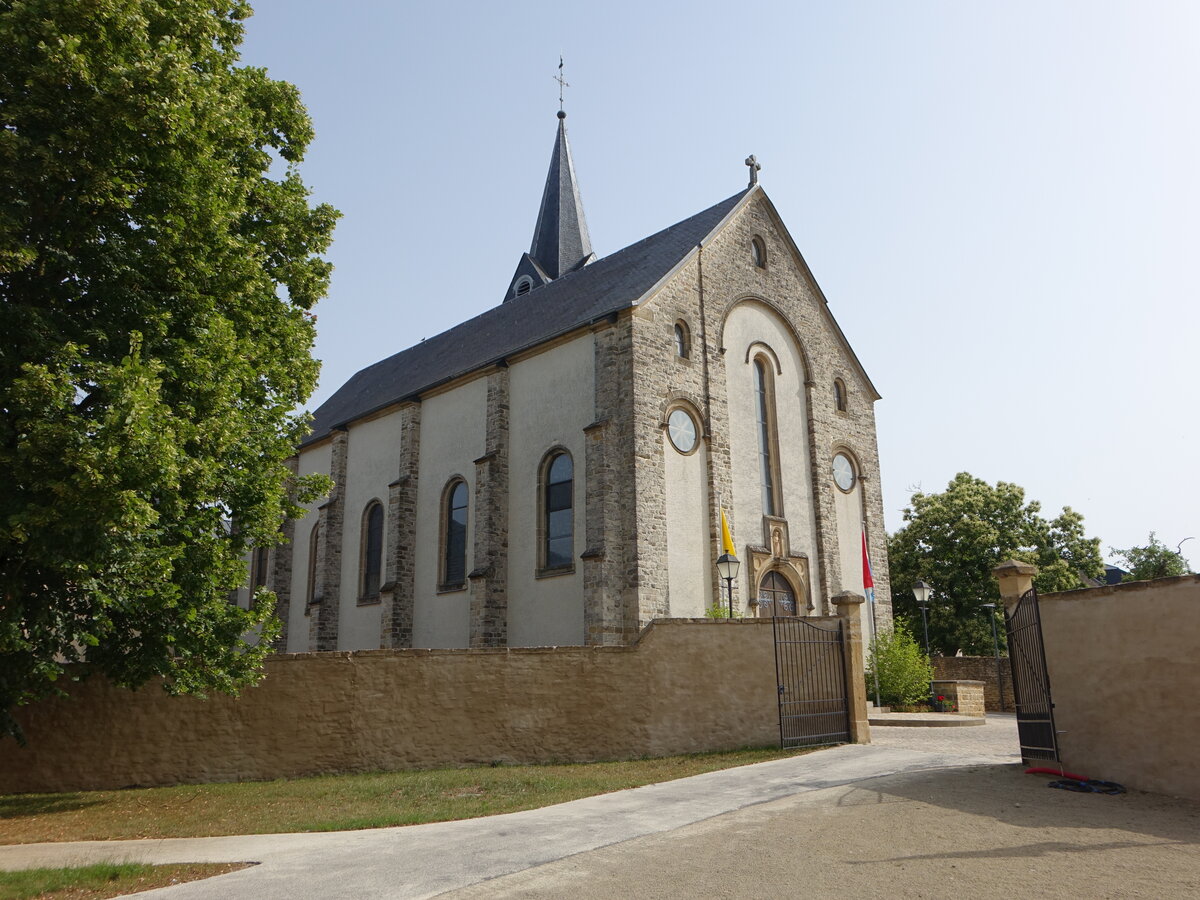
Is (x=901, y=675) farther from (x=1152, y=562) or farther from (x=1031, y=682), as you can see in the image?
(x=1152, y=562)

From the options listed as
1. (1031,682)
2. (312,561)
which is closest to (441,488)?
(312,561)

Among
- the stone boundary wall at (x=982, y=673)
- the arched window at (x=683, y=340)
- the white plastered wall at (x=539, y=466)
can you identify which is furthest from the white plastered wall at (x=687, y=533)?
the stone boundary wall at (x=982, y=673)

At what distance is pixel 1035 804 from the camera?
10.0 meters

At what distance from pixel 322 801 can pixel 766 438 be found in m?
17.0

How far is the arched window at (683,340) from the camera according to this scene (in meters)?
24.1

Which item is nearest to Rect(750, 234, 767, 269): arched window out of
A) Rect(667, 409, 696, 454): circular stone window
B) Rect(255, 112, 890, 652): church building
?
Rect(255, 112, 890, 652): church building

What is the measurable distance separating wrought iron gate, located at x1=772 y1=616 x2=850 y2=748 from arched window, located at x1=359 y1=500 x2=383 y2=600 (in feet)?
54.4

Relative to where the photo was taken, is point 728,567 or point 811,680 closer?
point 811,680

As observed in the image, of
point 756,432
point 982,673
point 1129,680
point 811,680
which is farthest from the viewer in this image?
point 982,673

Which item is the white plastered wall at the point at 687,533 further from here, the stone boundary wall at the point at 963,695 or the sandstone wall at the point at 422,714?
the stone boundary wall at the point at 963,695

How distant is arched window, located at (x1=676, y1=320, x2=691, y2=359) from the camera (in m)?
24.1

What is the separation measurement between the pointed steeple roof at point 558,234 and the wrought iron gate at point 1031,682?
1119 inches

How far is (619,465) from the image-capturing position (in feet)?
72.2

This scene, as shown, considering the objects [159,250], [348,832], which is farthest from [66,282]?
[348,832]
